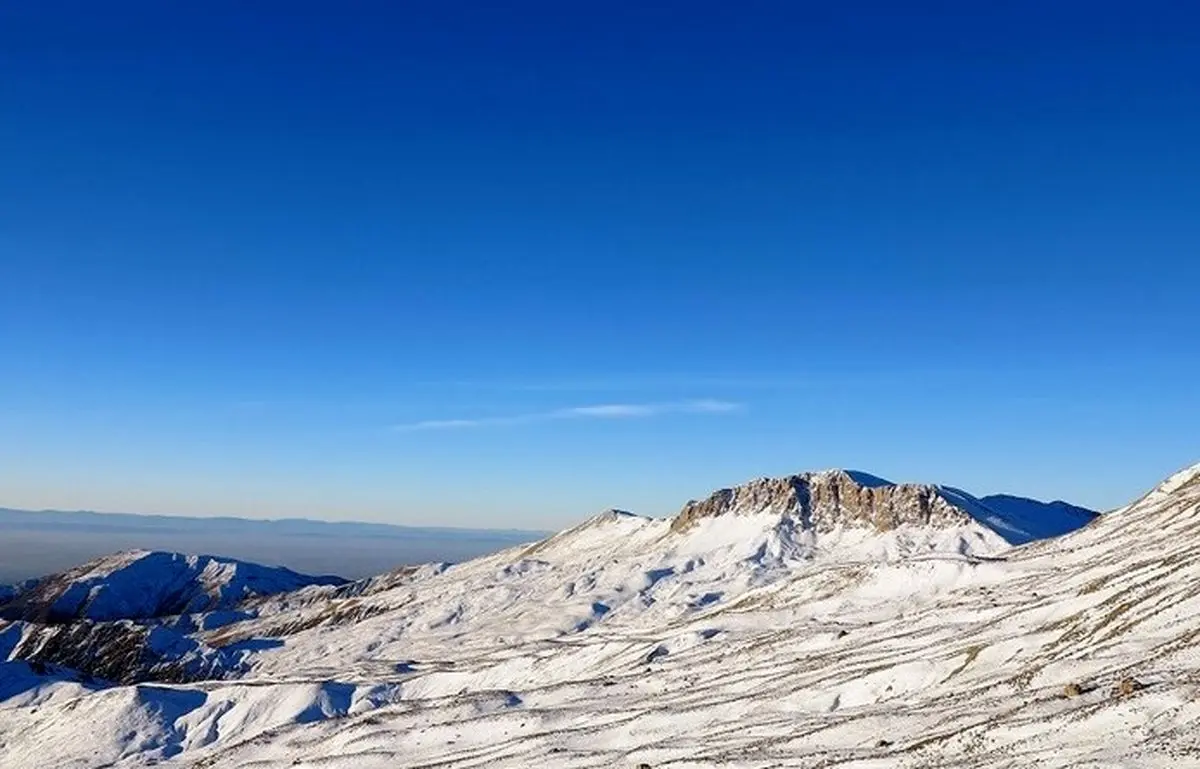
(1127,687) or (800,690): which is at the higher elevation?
(1127,687)

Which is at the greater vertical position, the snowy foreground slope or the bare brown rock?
the bare brown rock

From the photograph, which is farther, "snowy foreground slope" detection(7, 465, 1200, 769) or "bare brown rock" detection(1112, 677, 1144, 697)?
"snowy foreground slope" detection(7, 465, 1200, 769)

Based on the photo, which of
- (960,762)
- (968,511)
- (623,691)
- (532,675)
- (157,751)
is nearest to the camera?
(960,762)

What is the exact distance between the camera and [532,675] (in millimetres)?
106688

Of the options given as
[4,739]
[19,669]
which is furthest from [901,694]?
[19,669]

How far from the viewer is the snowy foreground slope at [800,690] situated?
3697 centimetres

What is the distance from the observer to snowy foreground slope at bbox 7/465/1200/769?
3697 cm

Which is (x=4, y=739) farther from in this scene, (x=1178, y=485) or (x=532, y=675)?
(x=1178, y=485)

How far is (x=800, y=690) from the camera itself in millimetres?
60750

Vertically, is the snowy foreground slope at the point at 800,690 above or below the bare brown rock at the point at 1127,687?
below

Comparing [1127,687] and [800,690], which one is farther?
[800,690]

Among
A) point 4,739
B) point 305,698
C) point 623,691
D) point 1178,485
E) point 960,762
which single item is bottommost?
point 4,739

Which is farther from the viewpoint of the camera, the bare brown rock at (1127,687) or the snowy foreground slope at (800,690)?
the snowy foreground slope at (800,690)

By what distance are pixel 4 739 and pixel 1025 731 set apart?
12632cm
